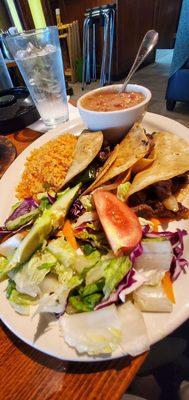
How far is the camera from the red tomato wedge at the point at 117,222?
0.59m

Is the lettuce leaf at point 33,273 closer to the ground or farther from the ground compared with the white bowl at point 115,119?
closer to the ground

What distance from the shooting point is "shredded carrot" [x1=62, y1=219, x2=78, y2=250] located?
70 cm

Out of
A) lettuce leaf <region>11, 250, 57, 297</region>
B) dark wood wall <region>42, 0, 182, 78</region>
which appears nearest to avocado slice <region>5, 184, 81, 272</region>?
lettuce leaf <region>11, 250, 57, 297</region>

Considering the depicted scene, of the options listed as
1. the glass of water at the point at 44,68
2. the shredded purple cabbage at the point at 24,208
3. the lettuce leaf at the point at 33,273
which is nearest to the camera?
the lettuce leaf at the point at 33,273

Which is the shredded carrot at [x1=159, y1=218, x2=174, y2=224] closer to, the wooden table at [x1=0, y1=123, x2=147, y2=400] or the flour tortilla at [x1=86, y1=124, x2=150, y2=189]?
the flour tortilla at [x1=86, y1=124, x2=150, y2=189]

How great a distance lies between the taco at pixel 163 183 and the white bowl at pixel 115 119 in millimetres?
135

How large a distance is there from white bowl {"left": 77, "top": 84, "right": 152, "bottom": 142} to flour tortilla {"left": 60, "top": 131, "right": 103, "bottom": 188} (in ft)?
0.12

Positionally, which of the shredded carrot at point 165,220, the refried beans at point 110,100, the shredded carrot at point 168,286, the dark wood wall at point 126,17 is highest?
the refried beans at point 110,100

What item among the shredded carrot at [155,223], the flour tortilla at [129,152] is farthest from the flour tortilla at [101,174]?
the shredded carrot at [155,223]

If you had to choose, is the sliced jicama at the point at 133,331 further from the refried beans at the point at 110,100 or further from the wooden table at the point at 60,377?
the refried beans at the point at 110,100

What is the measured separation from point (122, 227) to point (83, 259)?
0.13m

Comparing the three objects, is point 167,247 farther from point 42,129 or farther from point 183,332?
point 42,129

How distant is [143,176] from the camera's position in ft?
2.55

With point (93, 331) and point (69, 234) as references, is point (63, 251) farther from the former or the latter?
point (93, 331)
